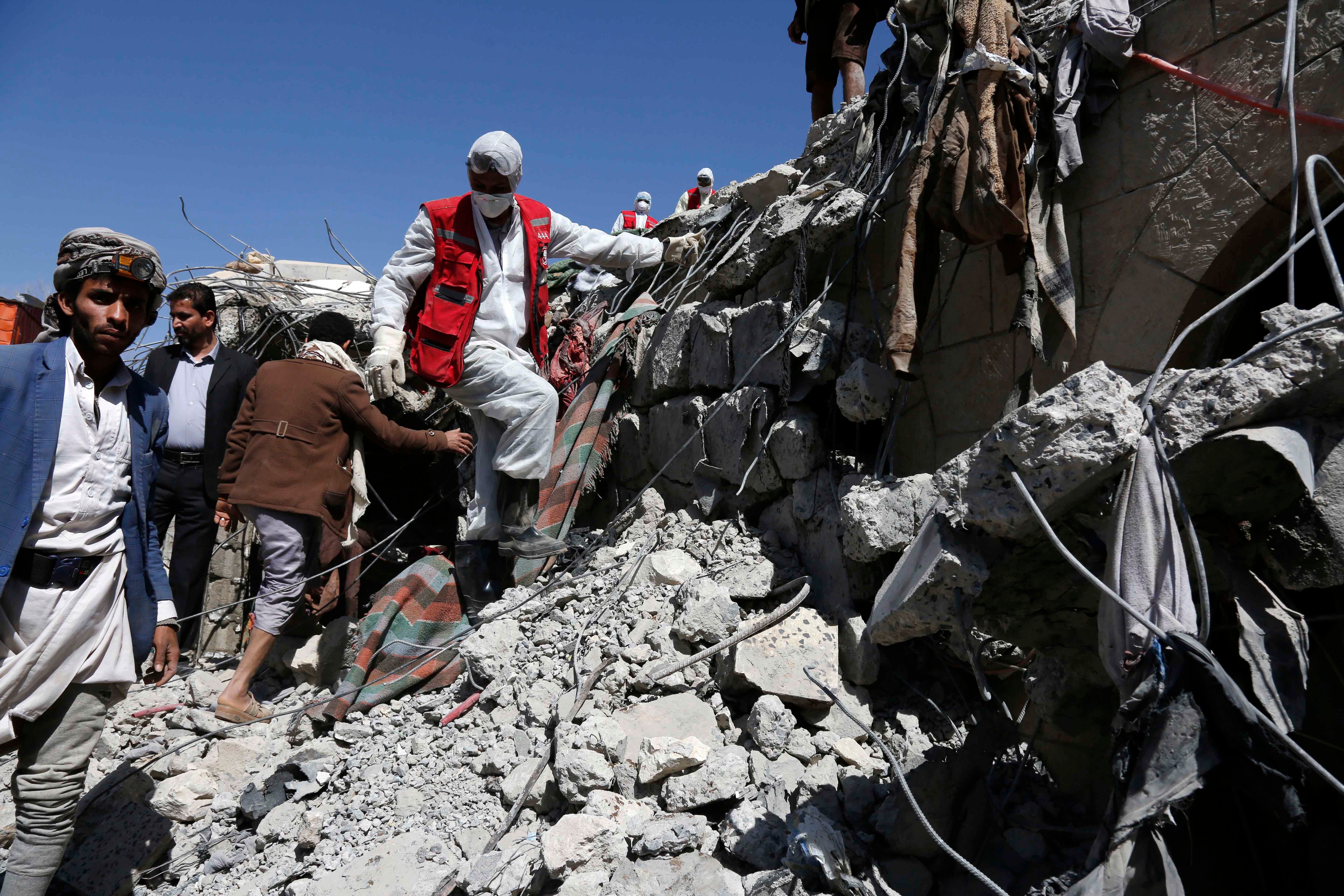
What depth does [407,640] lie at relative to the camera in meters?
3.71

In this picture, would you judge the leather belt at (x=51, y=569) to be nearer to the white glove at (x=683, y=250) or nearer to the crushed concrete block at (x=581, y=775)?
the crushed concrete block at (x=581, y=775)

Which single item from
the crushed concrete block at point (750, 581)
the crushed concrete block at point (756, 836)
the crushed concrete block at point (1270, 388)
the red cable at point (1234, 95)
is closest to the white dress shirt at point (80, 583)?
the crushed concrete block at point (756, 836)

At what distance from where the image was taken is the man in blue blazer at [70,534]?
7.00ft

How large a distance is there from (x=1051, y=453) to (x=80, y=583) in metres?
2.49

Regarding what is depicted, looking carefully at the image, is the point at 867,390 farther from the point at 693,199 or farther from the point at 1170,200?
the point at 693,199

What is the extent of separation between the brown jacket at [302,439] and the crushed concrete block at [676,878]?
241cm

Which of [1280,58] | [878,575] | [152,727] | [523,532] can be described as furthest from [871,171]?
[152,727]

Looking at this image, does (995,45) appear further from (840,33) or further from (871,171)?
(840,33)

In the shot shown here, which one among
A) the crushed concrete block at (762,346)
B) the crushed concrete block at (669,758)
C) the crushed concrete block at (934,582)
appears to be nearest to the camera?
the crushed concrete block at (934,582)

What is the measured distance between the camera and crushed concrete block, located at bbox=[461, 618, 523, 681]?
3291 mm

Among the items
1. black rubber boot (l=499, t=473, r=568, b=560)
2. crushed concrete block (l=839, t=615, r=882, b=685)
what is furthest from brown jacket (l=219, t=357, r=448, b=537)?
crushed concrete block (l=839, t=615, r=882, b=685)

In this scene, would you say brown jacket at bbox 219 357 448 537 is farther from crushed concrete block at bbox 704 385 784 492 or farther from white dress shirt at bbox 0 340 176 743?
crushed concrete block at bbox 704 385 784 492

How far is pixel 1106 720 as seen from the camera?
6.43ft

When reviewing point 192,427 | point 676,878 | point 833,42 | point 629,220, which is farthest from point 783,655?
point 629,220
